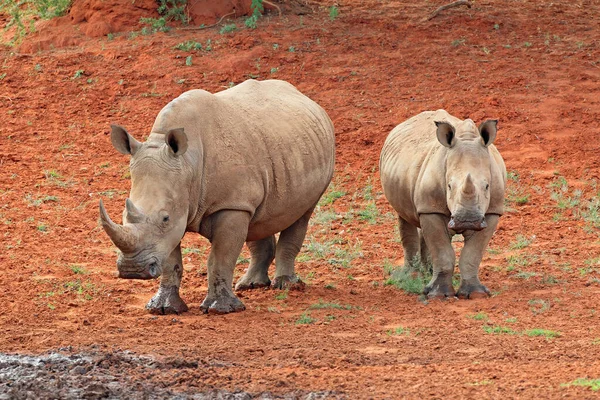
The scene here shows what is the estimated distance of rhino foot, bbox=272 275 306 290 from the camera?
1128 cm

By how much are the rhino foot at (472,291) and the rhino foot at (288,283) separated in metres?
1.55

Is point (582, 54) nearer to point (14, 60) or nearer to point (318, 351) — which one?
point (14, 60)

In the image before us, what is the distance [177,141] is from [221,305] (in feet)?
4.90

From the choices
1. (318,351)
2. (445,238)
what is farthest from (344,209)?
(318,351)

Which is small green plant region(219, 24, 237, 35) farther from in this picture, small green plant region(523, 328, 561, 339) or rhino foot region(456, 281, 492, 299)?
small green plant region(523, 328, 561, 339)

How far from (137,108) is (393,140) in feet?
23.6

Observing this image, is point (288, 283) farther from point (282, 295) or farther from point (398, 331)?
point (398, 331)

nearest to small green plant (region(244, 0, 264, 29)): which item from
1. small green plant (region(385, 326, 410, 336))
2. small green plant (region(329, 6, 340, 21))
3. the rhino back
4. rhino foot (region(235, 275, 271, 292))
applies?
small green plant (region(329, 6, 340, 21))

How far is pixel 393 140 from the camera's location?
12.1 m

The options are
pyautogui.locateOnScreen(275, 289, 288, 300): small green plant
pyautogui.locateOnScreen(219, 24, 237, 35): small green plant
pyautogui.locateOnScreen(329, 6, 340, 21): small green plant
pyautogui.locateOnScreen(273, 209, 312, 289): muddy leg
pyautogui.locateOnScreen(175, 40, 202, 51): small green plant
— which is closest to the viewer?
pyautogui.locateOnScreen(275, 289, 288, 300): small green plant

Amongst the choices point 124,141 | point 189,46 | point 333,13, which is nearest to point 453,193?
point 124,141

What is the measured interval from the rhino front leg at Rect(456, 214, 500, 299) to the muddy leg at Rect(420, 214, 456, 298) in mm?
108

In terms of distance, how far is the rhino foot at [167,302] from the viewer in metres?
10.1

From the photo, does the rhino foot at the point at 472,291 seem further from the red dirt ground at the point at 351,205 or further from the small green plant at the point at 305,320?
the small green plant at the point at 305,320
